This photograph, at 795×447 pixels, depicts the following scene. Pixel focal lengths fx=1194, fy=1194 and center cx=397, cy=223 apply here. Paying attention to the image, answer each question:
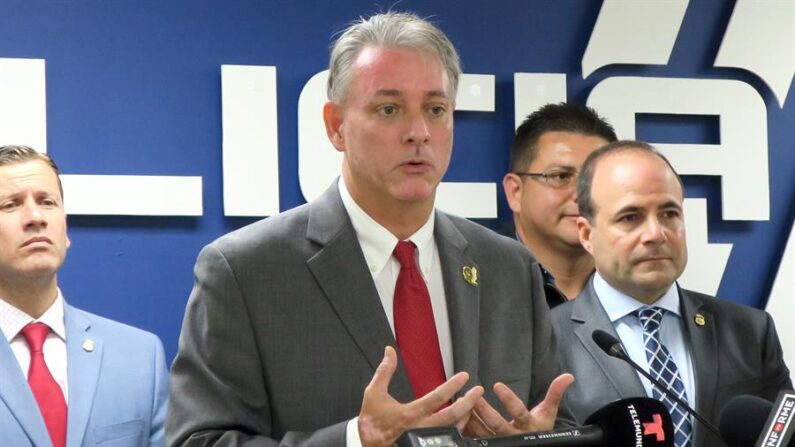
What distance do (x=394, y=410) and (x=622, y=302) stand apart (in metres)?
1.41

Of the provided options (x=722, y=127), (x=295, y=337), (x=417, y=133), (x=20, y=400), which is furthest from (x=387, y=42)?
(x=722, y=127)

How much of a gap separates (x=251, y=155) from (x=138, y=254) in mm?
530

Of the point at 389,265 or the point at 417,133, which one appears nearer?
the point at 417,133

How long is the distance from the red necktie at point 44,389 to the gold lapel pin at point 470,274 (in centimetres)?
141

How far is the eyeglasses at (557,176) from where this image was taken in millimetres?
4406

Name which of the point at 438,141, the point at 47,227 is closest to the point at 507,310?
the point at 438,141

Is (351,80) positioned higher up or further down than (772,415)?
higher up

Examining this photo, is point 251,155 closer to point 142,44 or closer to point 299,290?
point 142,44

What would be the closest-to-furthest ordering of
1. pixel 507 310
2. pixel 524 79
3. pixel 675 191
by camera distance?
1. pixel 507 310
2. pixel 675 191
3. pixel 524 79

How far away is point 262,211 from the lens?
4262 millimetres

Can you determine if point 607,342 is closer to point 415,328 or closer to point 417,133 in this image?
point 415,328

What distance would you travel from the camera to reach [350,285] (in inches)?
104

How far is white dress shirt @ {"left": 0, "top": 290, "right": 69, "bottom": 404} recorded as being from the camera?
3.61 meters

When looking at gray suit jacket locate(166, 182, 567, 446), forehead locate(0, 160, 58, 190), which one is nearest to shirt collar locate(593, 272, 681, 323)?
gray suit jacket locate(166, 182, 567, 446)
